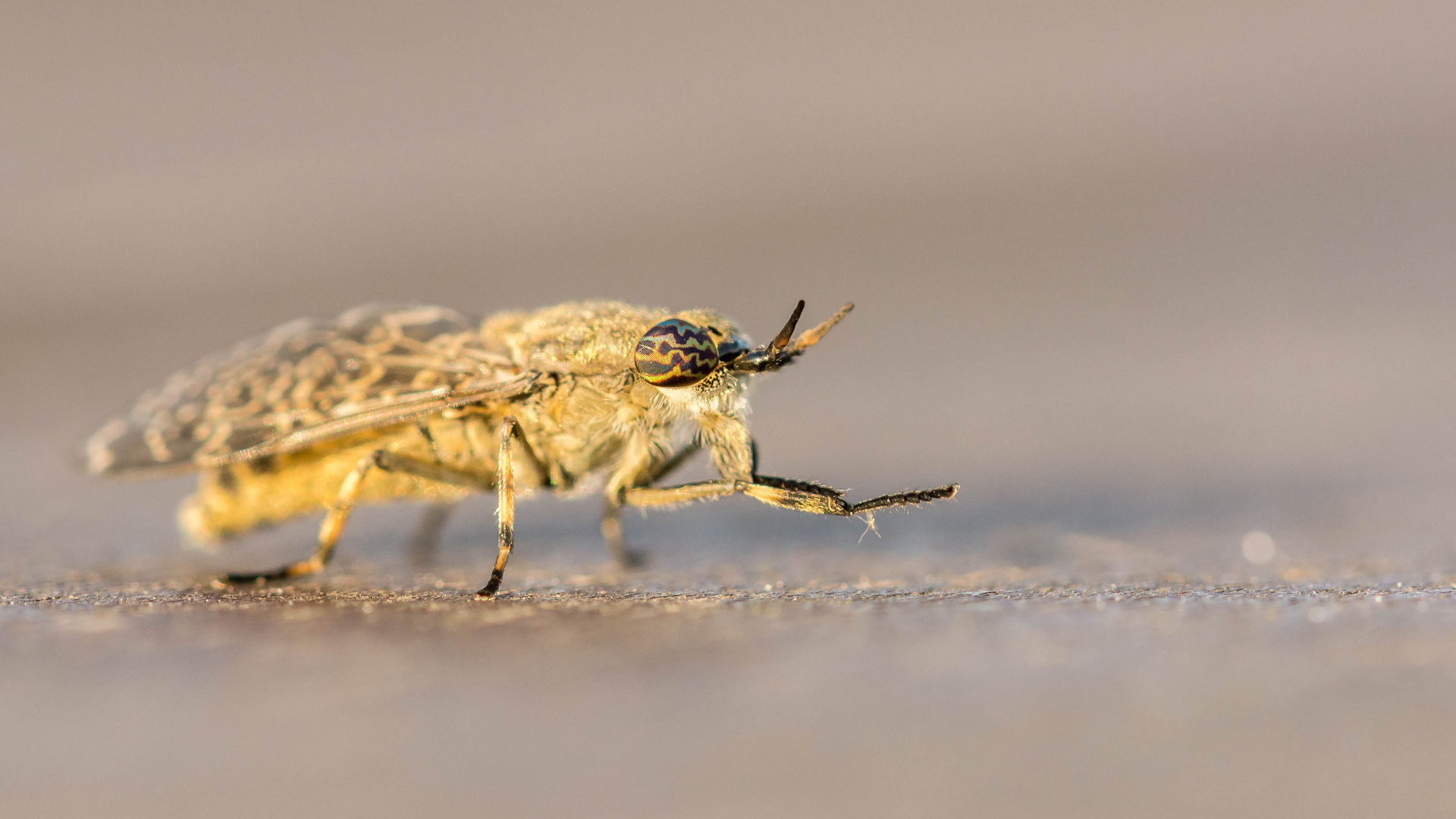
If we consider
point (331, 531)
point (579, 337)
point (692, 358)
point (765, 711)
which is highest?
point (579, 337)

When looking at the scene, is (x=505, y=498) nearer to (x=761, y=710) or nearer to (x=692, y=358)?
(x=692, y=358)

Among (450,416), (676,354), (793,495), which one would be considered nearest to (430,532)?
(450,416)

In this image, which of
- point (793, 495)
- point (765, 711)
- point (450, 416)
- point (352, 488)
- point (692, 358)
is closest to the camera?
point (765, 711)

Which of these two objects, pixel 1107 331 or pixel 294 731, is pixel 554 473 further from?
pixel 1107 331

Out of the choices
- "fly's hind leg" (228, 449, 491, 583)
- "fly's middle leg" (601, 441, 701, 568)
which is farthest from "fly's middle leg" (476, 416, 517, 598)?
"fly's middle leg" (601, 441, 701, 568)

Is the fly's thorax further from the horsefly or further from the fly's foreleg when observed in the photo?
the fly's foreleg

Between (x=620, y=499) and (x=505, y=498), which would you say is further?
(x=620, y=499)

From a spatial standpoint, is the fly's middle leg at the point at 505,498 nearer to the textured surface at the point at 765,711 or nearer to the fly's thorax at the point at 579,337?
the fly's thorax at the point at 579,337
